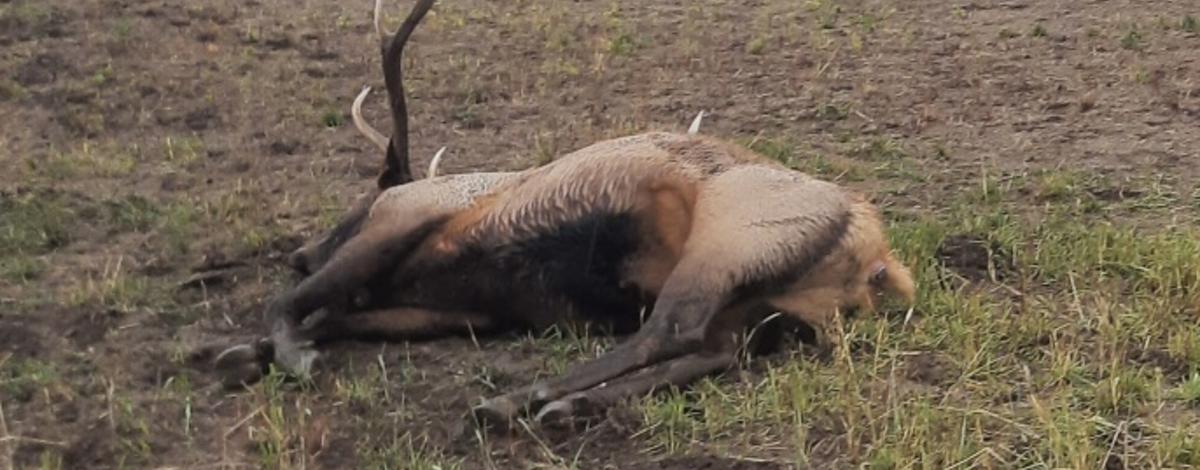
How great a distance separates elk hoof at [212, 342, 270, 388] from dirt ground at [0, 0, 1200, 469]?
0.25 feet

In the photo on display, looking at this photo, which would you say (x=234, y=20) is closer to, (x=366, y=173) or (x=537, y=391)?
(x=366, y=173)

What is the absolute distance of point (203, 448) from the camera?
4641 millimetres

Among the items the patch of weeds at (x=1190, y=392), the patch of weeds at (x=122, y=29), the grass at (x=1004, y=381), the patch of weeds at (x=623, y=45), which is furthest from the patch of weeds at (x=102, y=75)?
the patch of weeds at (x=1190, y=392)

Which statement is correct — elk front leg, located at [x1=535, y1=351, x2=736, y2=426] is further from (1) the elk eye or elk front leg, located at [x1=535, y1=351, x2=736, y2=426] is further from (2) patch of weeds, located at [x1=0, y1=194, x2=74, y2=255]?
(2) patch of weeds, located at [x1=0, y1=194, x2=74, y2=255]

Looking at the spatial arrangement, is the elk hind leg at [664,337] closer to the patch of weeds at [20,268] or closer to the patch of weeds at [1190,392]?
the patch of weeds at [1190,392]

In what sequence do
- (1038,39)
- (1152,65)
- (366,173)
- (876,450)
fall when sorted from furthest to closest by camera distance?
(1038,39), (1152,65), (366,173), (876,450)

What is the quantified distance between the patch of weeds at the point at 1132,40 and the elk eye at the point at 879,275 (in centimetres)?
503

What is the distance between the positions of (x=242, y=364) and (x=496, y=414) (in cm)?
102

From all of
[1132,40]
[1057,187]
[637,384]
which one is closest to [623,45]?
[1132,40]

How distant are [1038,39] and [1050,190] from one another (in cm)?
359

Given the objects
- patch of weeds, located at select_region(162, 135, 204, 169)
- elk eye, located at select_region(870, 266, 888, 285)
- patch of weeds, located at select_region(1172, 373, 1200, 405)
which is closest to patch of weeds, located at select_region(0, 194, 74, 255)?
patch of weeds, located at select_region(162, 135, 204, 169)

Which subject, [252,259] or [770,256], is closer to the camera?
[770,256]

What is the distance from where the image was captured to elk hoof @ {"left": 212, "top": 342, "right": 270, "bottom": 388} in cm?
520

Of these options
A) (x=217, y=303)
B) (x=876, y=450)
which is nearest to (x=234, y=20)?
(x=217, y=303)
